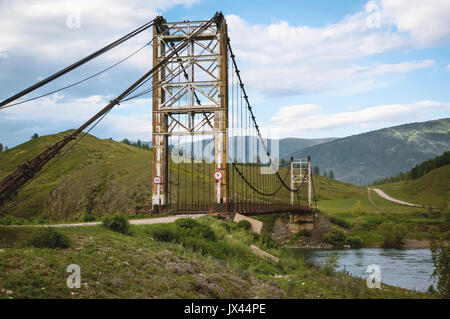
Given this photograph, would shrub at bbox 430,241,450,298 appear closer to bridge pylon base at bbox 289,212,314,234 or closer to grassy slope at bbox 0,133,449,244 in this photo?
grassy slope at bbox 0,133,449,244

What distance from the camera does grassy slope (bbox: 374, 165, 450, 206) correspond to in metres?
124

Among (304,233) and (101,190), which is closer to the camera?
(101,190)

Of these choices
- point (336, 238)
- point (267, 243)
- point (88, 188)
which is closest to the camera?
point (267, 243)

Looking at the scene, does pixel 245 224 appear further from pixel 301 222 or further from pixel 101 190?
pixel 101 190

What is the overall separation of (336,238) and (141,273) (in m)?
55.1

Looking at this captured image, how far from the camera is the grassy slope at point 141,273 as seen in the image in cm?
871

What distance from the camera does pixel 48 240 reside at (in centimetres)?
1093

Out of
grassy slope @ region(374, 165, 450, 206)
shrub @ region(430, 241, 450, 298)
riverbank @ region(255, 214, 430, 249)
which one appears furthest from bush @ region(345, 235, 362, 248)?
grassy slope @ region(374, 165, 450, 206)

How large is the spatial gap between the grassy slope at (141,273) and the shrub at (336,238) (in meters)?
44.8

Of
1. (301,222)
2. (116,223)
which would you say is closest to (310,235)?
(301,222)

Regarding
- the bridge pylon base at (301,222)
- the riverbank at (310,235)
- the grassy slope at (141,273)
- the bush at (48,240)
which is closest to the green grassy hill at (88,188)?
the riverbank at (310,235)

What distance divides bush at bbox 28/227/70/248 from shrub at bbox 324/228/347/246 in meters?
54.2
